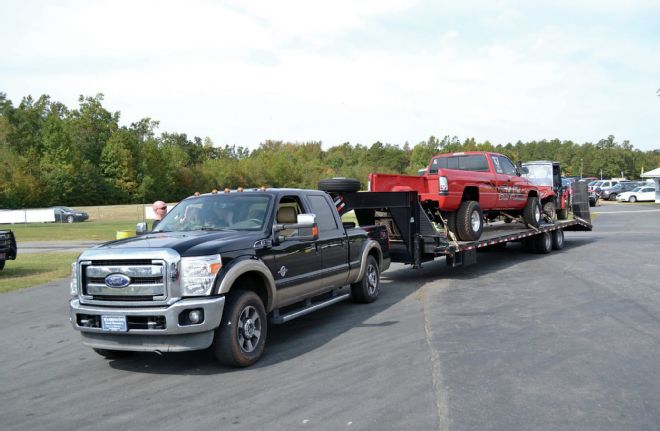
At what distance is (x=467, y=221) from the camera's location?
12.2 m

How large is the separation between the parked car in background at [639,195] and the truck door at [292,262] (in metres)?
54.9

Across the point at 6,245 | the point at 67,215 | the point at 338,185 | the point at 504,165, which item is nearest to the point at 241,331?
the point at 338,185

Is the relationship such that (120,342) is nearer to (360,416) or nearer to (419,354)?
(360,416)

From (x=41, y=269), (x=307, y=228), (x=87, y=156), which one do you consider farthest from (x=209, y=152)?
(x=307, y=228)

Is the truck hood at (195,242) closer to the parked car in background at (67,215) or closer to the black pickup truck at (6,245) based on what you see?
the black pickup truck at (6,245)

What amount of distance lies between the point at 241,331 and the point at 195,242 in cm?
104

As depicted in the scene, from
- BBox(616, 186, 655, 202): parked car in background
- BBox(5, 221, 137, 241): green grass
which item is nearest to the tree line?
BBox(616, 186, 655, 202): parked car in background

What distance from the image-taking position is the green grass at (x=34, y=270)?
12.9 m

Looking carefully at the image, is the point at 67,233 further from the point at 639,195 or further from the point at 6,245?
the point at 639,195

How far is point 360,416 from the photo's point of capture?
15.0 ft

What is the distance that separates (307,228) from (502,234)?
8001mm

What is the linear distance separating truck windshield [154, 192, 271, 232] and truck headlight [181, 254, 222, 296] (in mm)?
1168

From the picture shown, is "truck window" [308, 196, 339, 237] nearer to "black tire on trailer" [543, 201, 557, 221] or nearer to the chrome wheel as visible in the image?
the chrome wheel

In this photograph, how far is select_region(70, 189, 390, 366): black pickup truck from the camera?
18.4 ft
